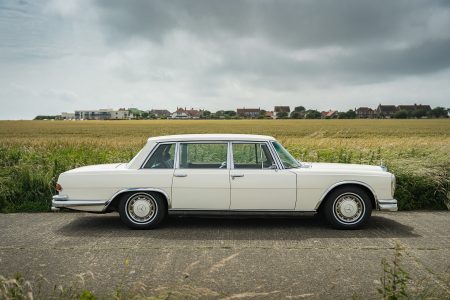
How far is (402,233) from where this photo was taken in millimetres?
6312

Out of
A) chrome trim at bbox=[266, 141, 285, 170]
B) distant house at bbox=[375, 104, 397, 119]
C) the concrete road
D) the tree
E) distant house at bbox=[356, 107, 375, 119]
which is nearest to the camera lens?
the concrete road

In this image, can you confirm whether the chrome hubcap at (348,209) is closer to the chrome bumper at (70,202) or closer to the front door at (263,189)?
the front door at (263,189)

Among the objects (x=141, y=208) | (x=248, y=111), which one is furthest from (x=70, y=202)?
(x=248, y=111)

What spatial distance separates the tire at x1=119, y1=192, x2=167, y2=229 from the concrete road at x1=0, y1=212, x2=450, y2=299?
0.15m

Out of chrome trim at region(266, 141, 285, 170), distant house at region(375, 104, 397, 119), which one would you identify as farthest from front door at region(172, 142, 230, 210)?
distant house at region(375, 104, 397, 119)

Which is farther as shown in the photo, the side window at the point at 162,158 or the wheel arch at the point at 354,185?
the side window at the point at 162,158

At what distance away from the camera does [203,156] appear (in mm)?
6680

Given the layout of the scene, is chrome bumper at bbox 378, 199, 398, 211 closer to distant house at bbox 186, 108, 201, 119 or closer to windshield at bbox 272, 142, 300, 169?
windshield at bbox 272, 142, 300, 169

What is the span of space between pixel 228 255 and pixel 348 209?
2.16m

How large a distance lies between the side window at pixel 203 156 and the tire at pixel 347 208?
5.32 feet

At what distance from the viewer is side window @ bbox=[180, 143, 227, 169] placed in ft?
21.3

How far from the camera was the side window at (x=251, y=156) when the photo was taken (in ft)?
21.1

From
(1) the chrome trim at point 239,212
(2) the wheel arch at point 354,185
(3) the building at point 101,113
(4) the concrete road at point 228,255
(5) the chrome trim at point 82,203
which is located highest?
(3) the building at point 101,113

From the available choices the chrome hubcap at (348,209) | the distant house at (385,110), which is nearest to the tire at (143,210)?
the chrome hubcap at (348,209)
